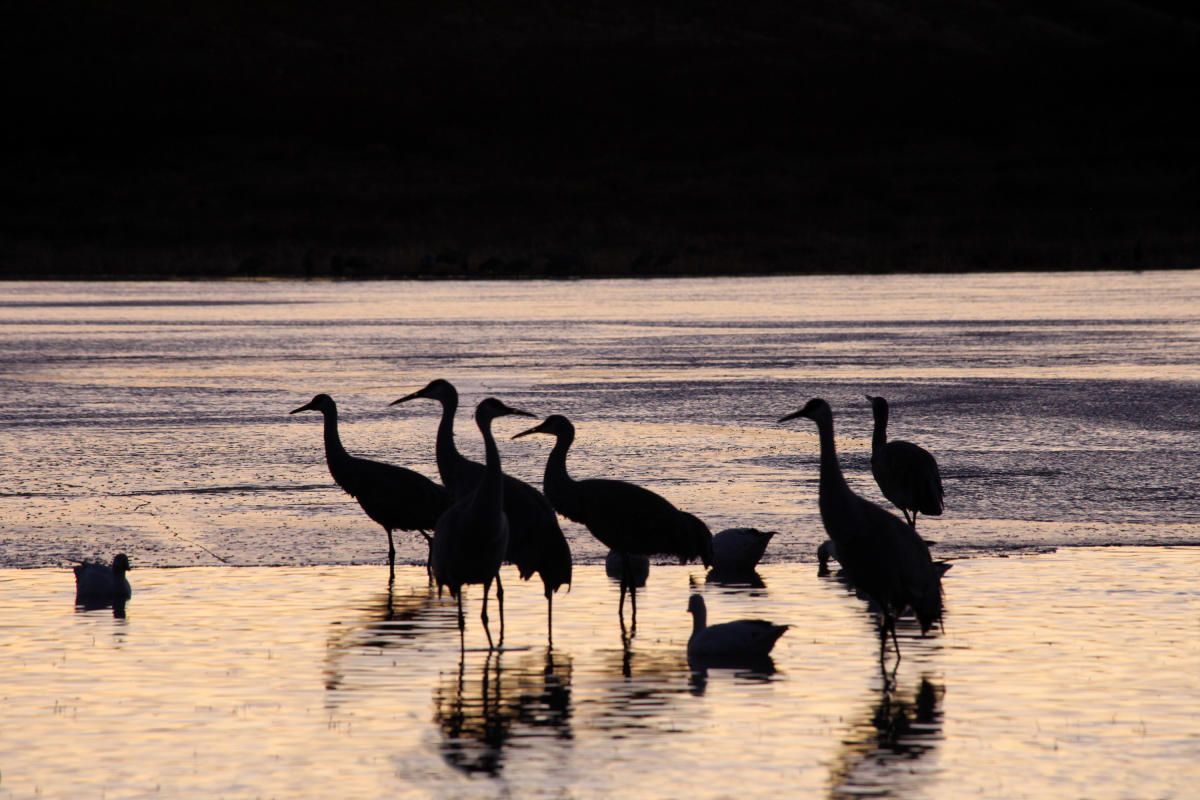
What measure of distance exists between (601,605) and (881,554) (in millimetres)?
1973

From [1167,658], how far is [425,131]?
87.9 meters

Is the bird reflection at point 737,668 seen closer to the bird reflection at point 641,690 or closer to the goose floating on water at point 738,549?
the bird reflection at point 641,690

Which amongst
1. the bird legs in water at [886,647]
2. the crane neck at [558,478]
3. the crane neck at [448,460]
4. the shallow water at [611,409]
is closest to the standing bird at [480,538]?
the crane neck at [558,478]

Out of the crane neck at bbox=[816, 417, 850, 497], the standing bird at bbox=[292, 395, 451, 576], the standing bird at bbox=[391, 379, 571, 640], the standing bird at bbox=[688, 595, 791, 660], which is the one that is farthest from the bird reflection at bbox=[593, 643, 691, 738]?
the standing bird at bbox=[292, 395, 451, 576]

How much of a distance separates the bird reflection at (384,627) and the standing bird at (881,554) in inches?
82.0

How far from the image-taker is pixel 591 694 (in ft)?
26.8

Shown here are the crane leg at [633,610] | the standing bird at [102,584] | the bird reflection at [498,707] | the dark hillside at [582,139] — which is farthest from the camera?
the dark hillside at [582,139]

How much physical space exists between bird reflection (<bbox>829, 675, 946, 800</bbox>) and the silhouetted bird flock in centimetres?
64

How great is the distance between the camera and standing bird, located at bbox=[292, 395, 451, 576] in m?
11.1

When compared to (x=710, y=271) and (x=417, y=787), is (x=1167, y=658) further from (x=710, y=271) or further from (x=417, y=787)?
(x=710, y=271)

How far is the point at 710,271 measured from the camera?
56.7 metres

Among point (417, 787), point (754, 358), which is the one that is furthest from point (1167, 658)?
point (754, 358)

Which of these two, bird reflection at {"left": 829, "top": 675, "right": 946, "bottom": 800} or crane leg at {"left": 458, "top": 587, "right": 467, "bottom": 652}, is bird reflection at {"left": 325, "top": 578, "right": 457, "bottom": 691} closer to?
crane leg at {"left": 458, "top": 587, "right": 467, "bottom": 652}

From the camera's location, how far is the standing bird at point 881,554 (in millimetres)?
8672
